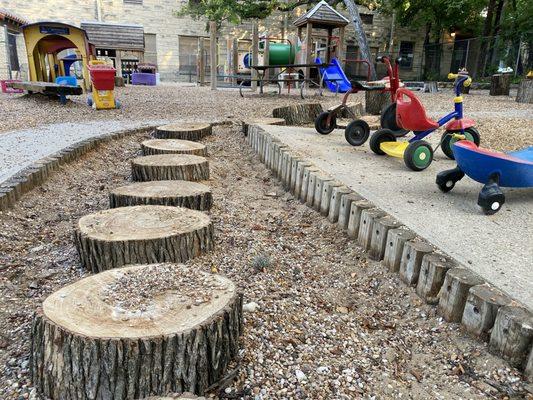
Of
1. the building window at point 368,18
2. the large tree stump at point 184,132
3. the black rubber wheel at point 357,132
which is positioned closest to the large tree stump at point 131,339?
the black rubber wheel at point 357,132

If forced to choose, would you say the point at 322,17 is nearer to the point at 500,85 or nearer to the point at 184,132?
the point at 500,85

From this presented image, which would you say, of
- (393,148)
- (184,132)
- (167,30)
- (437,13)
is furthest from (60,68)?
(437,13)

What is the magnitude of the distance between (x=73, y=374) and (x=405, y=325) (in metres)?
1.39

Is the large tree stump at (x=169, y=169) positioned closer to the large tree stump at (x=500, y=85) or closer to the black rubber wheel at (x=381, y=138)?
the black rubber wheel at (x=381, y=138)

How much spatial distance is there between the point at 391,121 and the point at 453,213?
205cm

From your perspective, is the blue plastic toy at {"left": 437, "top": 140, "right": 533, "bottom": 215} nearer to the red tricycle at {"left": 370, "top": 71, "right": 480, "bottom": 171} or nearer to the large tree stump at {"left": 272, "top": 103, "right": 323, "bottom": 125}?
the red tricycle at {"left": 370, "top": 71, "right": 480, "bottom": 171}

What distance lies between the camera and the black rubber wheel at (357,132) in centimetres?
499

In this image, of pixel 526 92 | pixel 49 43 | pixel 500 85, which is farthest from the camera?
pixel 500 85

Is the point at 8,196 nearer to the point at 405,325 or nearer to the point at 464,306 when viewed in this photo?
the point at 405,325

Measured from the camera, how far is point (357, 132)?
5.03 metres

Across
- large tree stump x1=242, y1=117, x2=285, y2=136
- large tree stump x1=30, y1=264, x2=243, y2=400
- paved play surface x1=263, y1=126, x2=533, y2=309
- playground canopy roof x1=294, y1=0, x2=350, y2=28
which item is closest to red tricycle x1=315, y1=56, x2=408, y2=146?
paved play surface x1=263, y1=126, x2=533, y2=309

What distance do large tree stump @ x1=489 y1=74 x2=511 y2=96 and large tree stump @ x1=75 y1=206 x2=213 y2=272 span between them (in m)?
13.9

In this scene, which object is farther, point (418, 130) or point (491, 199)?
point (418, 130)

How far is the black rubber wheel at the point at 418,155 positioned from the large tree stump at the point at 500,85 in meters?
11.7
